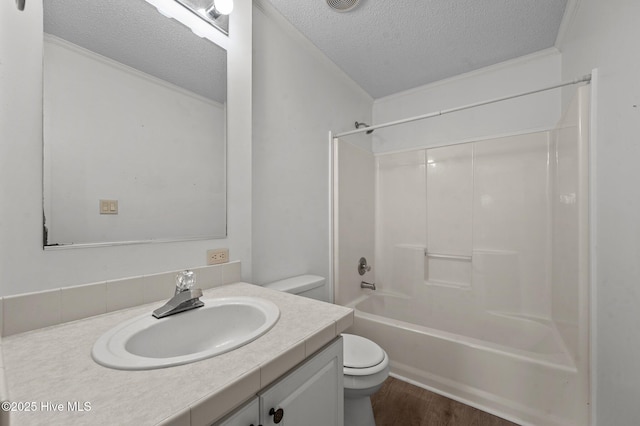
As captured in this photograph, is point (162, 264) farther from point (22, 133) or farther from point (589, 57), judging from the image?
point (589, 57)

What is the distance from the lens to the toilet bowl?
120 cm

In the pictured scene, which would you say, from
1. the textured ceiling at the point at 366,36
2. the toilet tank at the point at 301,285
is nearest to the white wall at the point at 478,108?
the textured ceiling at the point at 366,36

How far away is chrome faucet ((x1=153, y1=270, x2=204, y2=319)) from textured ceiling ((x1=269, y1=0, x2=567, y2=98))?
1624mm

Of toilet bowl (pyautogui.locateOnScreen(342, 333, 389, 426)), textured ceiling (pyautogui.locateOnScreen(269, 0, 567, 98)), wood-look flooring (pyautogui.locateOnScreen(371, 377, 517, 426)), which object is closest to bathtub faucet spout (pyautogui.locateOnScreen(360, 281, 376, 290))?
wood-look flooring (pyautogui.locateOnScreen(371, 377, 517, 426))

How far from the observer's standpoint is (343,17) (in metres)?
1.60

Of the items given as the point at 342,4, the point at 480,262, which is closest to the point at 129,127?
the point at 342,4

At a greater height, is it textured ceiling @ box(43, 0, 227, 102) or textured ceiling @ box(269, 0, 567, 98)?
textured ceiling @ box(269, 0, 567, 98)

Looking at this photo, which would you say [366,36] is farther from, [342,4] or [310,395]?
[310,395]

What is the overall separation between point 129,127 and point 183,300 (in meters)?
0.66

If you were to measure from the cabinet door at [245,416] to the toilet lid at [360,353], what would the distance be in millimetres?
766

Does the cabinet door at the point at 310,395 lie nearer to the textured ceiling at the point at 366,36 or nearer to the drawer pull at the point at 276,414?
the drawer pull at the point at 276,414

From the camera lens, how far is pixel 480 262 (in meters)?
2.14

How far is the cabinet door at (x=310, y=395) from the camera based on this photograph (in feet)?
2.02

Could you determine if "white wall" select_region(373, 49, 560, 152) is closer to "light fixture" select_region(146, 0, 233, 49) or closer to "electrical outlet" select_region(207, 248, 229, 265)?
"light fixture" select_region(146, 0, 233, 49)
